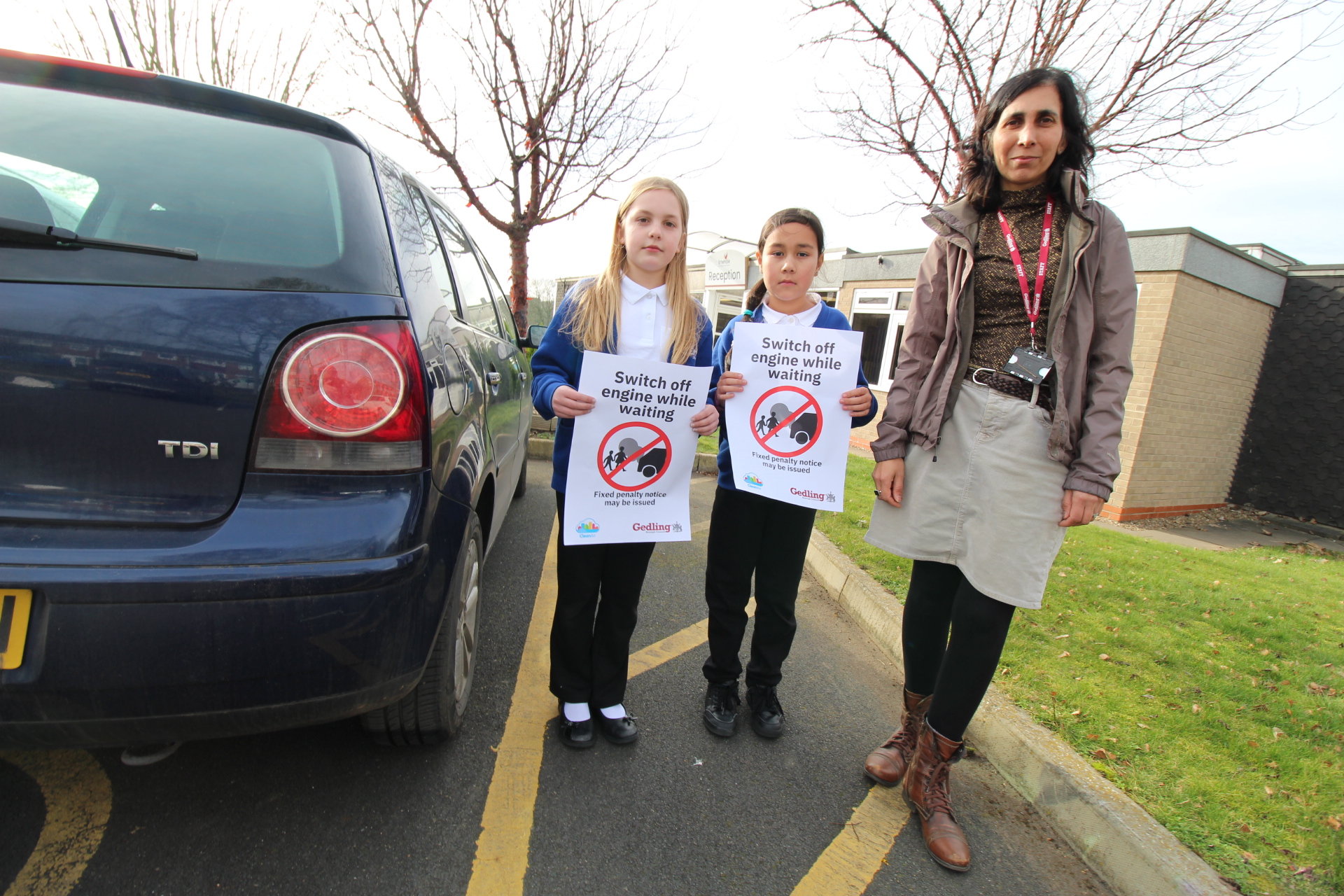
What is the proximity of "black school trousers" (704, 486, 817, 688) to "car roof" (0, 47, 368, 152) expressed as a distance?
163 cm

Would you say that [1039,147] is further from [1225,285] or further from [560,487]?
[1225,285]

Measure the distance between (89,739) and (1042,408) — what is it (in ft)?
7.57

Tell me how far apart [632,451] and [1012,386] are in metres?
1.11

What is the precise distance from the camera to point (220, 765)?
181cm

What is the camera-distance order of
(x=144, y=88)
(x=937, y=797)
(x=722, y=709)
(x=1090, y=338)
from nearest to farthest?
(x=144, y=88)
(x=1090, y=338)
(x=937, y=797)
(x=722, y=709)

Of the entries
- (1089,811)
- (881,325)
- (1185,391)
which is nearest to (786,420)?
(1089,811)

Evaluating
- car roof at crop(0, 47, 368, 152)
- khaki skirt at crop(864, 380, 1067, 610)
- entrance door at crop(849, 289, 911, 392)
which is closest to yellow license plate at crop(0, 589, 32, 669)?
car roof at crop(0, 47, 368, 152)

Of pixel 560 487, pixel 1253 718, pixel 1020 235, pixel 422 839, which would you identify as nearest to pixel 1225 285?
pixel 1253 718

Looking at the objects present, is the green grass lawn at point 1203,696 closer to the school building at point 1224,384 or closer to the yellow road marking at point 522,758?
the yellow road marking at point 522,758

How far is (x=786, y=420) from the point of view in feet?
7.22

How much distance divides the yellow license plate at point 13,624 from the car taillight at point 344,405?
16.5 inches

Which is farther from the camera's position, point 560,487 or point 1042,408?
point 560,487

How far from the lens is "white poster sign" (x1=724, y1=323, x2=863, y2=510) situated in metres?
2.16

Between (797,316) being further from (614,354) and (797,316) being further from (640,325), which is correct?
(614,354)
